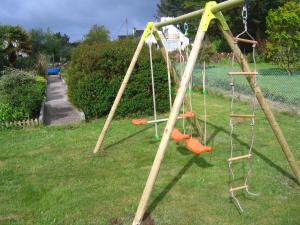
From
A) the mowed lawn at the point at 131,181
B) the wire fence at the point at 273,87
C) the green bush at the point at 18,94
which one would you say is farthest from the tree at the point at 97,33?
the mowed lawn at the point at 131,181

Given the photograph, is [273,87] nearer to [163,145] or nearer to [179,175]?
[179,175]

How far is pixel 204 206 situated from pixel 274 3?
1442 inches

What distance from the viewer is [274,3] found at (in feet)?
119

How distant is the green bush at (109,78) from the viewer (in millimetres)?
8953

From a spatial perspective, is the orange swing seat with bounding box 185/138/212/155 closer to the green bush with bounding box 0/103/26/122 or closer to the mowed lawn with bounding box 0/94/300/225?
the mowed lawn with bounding box 0/94/300/225

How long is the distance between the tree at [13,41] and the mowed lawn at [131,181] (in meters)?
16.9

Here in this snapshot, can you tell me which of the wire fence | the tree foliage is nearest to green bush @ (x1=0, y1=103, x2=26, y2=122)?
the wire fence

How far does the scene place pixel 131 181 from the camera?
16.0ft

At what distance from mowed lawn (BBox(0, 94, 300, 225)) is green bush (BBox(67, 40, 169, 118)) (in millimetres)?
1699

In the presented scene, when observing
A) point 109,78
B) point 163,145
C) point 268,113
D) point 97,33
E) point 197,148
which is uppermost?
point 97,33

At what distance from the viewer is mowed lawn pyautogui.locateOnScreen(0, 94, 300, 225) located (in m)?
3.90

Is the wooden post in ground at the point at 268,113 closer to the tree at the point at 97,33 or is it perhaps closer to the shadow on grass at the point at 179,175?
the shadow on grass at the point at 179,175

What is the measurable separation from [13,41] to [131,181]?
849 inches

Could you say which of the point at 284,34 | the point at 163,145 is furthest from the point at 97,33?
the point at 163,145
